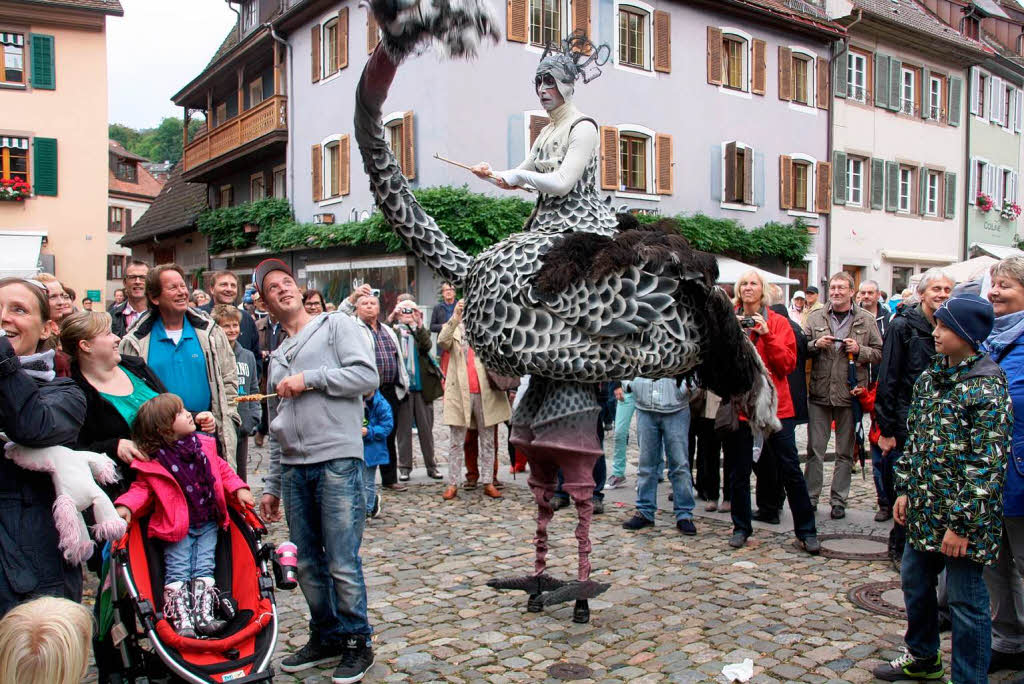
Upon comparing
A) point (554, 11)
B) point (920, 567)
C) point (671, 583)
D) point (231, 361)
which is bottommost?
point (671, 583)

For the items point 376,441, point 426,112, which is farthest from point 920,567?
point 426,112

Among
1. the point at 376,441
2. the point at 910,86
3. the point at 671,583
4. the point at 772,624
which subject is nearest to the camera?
the point at 772,624

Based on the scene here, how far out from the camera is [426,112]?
56.7 ft

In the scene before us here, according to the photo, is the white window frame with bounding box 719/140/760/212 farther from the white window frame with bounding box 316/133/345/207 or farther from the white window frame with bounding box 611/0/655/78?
the white window frame with bounding box 316/133/345/207

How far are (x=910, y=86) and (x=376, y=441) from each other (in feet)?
80.5

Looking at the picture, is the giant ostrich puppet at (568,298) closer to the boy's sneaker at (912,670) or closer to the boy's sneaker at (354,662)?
the boy's sneaker at (354,662)

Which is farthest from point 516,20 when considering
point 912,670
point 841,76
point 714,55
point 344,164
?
point 912,670

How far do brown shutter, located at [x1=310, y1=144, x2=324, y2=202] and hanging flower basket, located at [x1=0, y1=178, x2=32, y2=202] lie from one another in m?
7.45

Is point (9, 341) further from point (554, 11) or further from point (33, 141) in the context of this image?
point (33, 141)

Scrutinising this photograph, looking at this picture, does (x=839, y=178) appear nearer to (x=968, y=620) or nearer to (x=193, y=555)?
(x=968, y=620)

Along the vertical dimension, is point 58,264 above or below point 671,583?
above

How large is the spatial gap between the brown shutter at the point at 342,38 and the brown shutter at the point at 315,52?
121cm

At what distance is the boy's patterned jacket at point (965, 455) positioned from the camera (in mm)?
3510

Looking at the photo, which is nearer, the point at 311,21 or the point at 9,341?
the point at 9,341
